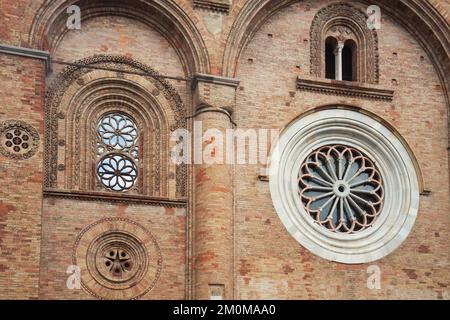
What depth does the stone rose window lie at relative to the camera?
20.1 m

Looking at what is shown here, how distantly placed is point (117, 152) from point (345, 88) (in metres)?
5.37

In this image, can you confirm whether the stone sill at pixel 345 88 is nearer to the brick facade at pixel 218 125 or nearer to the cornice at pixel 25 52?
the brick facade at pixel 218 125

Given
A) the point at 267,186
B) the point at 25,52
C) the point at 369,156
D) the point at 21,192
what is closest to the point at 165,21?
the point at 25,52

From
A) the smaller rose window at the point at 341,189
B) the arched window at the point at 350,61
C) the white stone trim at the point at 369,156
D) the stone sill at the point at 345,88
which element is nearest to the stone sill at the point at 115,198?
the white stone trim at the point at 369,156

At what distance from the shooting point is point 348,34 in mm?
22703

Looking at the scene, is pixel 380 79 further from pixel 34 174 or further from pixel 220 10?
pixel 34 174

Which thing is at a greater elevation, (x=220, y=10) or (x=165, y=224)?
(x=220, y=10)

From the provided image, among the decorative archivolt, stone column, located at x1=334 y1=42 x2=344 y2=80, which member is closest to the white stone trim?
stone column, located at x1=334 y1=42 x2=344 y2=80

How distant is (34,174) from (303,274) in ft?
19.5

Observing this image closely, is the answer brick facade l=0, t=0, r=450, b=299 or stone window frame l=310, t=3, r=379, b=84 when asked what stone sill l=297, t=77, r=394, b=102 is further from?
stone window frame l=310, t=3, r=379, b=84

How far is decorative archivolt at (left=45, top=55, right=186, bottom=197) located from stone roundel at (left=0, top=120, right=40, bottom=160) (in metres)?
0.71
